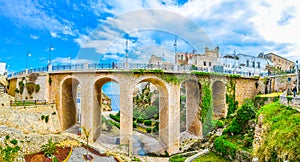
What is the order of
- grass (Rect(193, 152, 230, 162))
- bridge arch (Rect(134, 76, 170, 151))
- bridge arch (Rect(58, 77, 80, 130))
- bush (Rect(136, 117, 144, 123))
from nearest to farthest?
grass (Rect(193, 152, 230, 162))
bridge arch (Rect(134, 76, 170, 151))
bridge arch (Rect(58, 77, 80, 130))
bush (Rect(136, 117, 144, 123))

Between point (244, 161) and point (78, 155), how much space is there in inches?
414

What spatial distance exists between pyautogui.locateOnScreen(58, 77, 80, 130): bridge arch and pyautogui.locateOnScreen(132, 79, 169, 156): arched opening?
689cm

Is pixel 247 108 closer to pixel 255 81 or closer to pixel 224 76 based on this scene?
pixel 224 76

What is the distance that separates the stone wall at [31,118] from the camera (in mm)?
15336

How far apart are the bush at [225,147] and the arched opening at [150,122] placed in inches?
218

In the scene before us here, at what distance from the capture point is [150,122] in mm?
28125

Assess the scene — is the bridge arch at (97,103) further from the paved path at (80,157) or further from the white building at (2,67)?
the white building at (2,67)

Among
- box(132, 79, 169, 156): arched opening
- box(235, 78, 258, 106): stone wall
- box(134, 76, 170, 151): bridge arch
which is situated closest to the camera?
box(134, 76, 170, 151): bridge arch

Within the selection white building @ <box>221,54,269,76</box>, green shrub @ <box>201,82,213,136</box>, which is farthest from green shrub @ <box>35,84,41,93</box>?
white building @ <box>221,54,269,76</box>

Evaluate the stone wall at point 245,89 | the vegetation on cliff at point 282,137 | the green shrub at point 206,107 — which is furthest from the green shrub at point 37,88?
the stone wall at point 245,89

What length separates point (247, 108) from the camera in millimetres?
15219

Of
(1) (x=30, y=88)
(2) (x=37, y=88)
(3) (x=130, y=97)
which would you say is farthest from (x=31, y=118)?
(3) (x=130, y=97)

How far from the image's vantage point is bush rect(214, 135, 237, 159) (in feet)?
42.2

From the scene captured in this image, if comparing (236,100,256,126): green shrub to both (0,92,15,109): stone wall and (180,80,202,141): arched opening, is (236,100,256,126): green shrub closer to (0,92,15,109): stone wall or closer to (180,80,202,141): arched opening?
(180,80,202,141): arched opening
